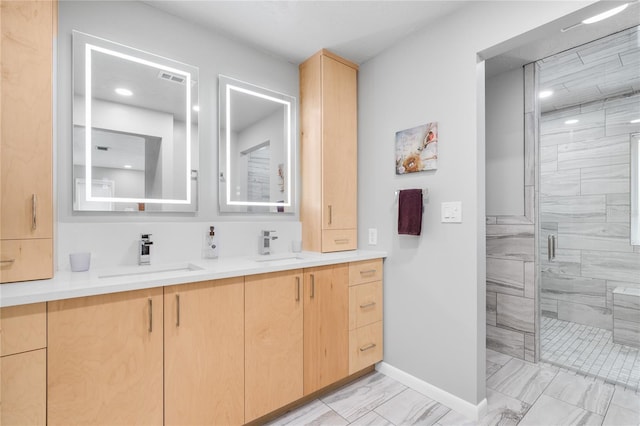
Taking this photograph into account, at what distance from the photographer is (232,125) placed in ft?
7.13

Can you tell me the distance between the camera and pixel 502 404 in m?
1.91

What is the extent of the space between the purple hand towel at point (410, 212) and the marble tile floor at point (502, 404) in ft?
3.61

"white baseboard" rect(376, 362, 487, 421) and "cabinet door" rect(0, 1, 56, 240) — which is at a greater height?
"cabinet door" rect(0, 1, 56, 240)

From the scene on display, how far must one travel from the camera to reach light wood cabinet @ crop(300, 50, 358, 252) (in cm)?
232

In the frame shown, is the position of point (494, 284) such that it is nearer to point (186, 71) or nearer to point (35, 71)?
point (186, 71)

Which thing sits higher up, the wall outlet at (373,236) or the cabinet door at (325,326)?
the wall outlet at (373,236)

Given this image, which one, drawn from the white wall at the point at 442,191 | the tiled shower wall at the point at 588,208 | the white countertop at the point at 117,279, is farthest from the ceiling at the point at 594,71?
the white countertop at the point at 117,279

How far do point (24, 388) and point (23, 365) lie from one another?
0.08 metres

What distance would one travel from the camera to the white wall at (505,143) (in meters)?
2.55

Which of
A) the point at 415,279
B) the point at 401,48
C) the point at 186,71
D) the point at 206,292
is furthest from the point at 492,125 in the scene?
the point at 206,292

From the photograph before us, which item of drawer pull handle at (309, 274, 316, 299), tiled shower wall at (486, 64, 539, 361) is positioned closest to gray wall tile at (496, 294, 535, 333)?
tiled shower wall at (486, 64, 539, 361)

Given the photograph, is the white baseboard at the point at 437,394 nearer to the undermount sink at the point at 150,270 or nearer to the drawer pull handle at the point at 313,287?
the drawer pull handle at the point at 313,287

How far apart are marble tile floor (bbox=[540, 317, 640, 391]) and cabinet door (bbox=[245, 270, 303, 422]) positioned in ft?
7.21

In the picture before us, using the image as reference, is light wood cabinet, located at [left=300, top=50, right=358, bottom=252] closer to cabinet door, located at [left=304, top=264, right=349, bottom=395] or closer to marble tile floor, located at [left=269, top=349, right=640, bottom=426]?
cabinet door, located at [left=304, top=264, right=349, bottom=395]
